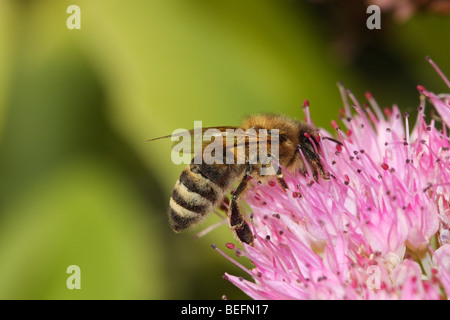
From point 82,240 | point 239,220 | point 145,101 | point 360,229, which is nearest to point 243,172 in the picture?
point 239,220

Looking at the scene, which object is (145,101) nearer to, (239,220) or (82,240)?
(82,240)

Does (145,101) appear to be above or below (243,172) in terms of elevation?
above

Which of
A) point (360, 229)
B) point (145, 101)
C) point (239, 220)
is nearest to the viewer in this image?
point (360, 229)

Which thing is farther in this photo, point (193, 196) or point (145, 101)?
point (145, 101)

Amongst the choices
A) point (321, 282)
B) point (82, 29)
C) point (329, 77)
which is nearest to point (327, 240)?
point (321, 282)

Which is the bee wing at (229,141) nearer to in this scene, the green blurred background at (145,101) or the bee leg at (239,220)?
the bee leg at (239,220)

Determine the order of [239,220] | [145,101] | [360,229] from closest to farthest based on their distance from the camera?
[360,229]
[239,220]
[145,101]

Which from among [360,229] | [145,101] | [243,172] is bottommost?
[360,229]
